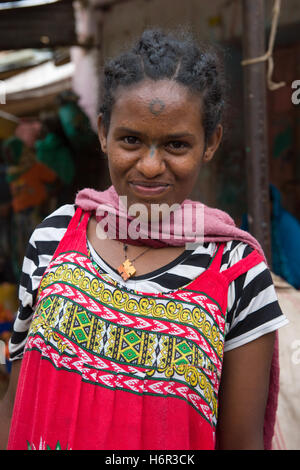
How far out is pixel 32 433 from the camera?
116 cm

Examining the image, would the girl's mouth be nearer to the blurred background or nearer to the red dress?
the red dress

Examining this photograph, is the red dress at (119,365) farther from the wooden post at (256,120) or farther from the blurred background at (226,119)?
the wooden post at (256,120)

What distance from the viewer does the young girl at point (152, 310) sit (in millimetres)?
1132

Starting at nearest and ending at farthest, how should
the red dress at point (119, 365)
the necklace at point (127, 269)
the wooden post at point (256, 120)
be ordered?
1. the red dress at point (119, 365)
2. the necklace at point (127, 269)
3. the wooden post at point (256, 120)

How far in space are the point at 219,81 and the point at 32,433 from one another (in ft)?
3.10

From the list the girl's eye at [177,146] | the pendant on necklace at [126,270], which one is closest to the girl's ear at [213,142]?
the girl's eye at [177,146]

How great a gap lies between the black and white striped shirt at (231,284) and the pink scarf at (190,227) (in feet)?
0.08

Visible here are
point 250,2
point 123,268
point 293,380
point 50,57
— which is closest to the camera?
point 123,268

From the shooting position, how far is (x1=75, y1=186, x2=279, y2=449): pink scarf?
128 cm

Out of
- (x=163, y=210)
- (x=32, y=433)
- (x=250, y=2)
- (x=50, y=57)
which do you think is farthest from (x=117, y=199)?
(x=50, y=57)

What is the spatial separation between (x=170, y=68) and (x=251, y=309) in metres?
0.59

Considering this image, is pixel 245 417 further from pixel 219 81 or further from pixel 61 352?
pixel 219 81

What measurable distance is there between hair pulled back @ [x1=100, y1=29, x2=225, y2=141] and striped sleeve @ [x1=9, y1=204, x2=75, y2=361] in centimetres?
27
